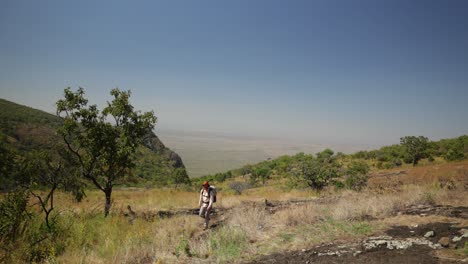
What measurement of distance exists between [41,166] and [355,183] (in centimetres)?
1873

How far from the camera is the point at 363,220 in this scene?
894 centimetres

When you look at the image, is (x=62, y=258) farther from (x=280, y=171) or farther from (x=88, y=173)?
(x=280, y=171)

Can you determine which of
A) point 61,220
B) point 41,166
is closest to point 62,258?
point 61,220

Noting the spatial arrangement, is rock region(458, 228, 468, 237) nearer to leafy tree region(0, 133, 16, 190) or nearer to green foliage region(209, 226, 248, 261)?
green foliage region(209, 226, 248, 261)

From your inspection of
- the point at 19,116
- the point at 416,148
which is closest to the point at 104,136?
the point at 416,148

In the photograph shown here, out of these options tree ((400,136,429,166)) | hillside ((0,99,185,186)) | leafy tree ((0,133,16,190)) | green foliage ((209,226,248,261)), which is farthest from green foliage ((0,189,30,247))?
hillside ((0,99,185,186))

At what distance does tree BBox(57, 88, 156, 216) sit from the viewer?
12117mm

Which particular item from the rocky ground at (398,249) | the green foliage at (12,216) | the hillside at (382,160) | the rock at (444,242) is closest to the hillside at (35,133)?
the hillside at (382,160)

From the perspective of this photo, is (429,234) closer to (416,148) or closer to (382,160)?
(416,148)

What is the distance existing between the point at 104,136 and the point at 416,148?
34.5 m

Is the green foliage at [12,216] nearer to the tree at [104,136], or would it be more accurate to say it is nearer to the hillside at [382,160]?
the tree at [104,136]

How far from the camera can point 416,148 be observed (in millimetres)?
32281

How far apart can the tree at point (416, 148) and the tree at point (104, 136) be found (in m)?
32.3

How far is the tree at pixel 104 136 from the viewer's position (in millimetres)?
12117
